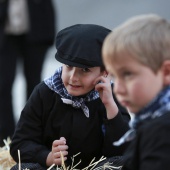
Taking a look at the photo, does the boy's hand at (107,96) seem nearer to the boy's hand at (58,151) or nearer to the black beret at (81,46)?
the black beret at (81,46)

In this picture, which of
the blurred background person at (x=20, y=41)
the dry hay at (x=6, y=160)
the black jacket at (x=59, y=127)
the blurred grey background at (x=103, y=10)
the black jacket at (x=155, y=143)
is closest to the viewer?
the black jacket at (x=155, y=143)

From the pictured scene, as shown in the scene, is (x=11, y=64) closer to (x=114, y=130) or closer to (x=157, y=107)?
(x=114, y=130)

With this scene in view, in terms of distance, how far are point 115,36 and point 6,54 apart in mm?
3440

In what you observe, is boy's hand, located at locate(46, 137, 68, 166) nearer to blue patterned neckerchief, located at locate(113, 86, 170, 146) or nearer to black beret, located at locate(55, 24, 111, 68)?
black beret, located at locate(55, 24, 111, 68)

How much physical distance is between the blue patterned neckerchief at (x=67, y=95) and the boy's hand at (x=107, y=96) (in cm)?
12

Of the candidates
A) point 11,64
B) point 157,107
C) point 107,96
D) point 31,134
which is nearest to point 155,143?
point 157,107

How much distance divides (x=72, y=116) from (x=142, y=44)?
1.11 meters

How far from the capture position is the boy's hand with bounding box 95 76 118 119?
3430 mm

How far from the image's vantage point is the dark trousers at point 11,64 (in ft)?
19.5

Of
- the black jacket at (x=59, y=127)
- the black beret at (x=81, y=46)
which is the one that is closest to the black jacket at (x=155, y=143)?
the black beret at (x=81, y=46)

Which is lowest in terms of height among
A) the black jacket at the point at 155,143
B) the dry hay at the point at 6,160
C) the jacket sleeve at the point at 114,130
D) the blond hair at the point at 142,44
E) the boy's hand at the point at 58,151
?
the dry hay at the point at 6,160

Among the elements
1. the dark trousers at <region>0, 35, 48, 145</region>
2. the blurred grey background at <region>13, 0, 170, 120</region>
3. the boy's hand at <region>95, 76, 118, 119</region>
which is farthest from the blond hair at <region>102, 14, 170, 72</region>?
the blurred grey background at <region>13, 0, 170, 120</region>

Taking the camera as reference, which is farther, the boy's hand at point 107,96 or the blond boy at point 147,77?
the boy's hand at point 107,96

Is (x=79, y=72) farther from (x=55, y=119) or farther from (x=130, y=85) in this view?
(x=130, y=85)
